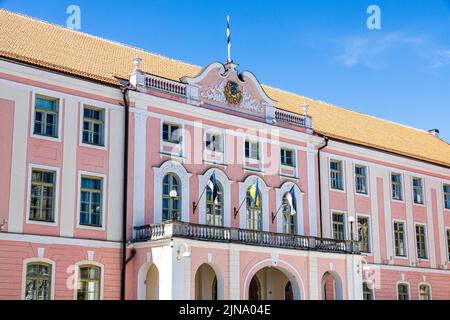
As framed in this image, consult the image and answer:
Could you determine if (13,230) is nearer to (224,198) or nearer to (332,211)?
(224,198)

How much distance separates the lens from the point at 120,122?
25500 mm

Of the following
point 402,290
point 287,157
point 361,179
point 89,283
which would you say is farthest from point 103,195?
point 402,290

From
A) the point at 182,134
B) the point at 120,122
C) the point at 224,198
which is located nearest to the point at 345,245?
the point at 224,198

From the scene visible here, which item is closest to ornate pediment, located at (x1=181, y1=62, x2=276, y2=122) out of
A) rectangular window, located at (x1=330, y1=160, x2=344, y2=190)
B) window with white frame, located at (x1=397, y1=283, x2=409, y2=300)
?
rectangular window, located at (x1=330, y1=160, x2=344, y2=190)

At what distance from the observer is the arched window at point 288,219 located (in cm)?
3033

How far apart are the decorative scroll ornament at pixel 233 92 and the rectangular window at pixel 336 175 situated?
22.6 feet

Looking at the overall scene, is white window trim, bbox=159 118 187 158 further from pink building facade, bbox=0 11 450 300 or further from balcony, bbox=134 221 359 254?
balcony, bbox=134 221 359 254

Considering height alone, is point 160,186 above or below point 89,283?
above

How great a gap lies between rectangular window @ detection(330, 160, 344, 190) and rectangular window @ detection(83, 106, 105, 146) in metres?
12.9

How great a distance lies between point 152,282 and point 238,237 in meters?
3.62

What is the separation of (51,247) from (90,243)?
1.49m

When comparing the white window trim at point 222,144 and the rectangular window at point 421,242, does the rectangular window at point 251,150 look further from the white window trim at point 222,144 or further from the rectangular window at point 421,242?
the rectangular window at point 421,242

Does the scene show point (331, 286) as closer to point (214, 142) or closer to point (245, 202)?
point (245, 202)

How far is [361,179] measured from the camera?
3500cm
